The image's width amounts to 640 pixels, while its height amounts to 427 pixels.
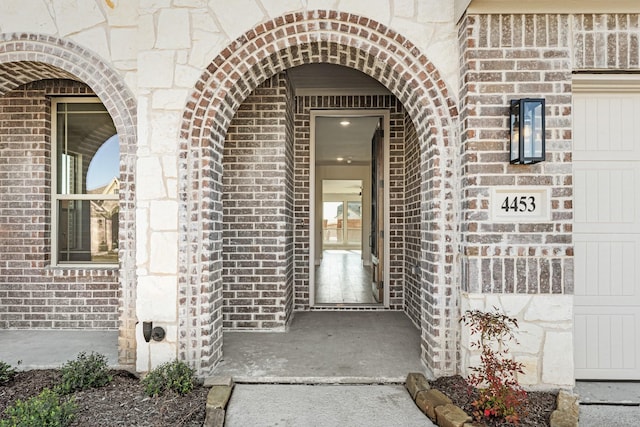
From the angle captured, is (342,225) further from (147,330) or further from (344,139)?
(147,330)

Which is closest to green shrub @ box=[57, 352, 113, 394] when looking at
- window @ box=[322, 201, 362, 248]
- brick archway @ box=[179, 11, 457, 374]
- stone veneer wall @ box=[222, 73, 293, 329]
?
brick archway @ box=[179, 11, 457, 374]

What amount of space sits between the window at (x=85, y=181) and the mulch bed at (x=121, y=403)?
1626 mm

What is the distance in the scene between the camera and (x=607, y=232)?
2.87 metres

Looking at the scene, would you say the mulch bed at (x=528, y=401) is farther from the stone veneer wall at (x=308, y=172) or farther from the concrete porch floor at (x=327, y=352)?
the stone veneer wall at (x=308, y=172)

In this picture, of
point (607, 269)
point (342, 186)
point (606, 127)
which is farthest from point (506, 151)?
point (342, 186)

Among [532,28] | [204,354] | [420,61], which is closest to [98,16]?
[420,61]

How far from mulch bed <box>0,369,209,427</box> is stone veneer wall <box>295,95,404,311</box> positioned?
2.45 metres

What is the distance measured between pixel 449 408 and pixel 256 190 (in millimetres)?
2650

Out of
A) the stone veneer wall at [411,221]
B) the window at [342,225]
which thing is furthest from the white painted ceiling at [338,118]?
the window at [342,225]

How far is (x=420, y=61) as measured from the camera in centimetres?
282

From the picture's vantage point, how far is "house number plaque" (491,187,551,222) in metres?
2.65

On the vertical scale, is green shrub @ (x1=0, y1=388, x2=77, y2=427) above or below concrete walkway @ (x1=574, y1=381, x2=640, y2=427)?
above

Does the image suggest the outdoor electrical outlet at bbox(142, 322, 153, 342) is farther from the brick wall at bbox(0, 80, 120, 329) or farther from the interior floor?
the interior floor

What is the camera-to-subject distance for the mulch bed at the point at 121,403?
7.59 ft
